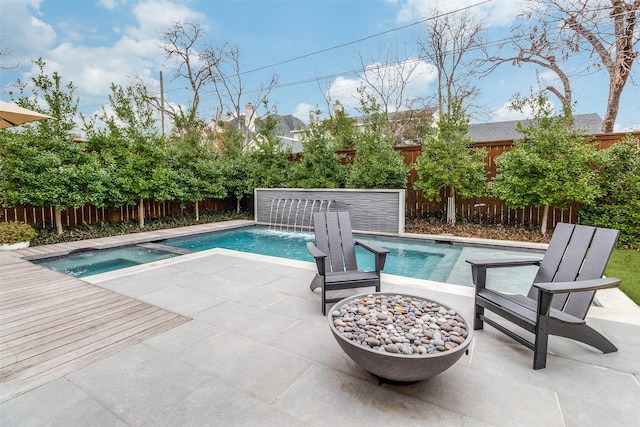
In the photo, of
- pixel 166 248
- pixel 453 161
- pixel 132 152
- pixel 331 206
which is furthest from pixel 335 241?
pixel 132 152

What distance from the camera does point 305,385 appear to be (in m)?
1.99

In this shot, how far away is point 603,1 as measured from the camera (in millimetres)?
5562

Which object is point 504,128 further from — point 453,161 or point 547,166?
point 547,166

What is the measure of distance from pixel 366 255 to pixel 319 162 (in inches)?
160

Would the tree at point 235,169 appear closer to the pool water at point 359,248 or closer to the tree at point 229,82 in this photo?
→ the pool water at point 359,248

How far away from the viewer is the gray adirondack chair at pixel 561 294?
2.15 metres

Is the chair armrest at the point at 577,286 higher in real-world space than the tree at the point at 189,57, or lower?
lower

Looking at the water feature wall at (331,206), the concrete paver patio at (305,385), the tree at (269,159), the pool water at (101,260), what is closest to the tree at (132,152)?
the pool water at (101,260)

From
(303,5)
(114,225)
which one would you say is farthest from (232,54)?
(114,225)

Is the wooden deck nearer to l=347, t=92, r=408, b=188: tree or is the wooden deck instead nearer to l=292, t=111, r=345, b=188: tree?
l=347, t=92, r=408, b=188: tree

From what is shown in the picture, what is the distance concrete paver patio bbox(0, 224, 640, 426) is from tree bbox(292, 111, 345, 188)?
6.73m

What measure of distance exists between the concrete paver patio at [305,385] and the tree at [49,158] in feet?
18.9

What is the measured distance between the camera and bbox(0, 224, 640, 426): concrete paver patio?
172 centimetres

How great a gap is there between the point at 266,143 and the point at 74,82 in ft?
16.7
